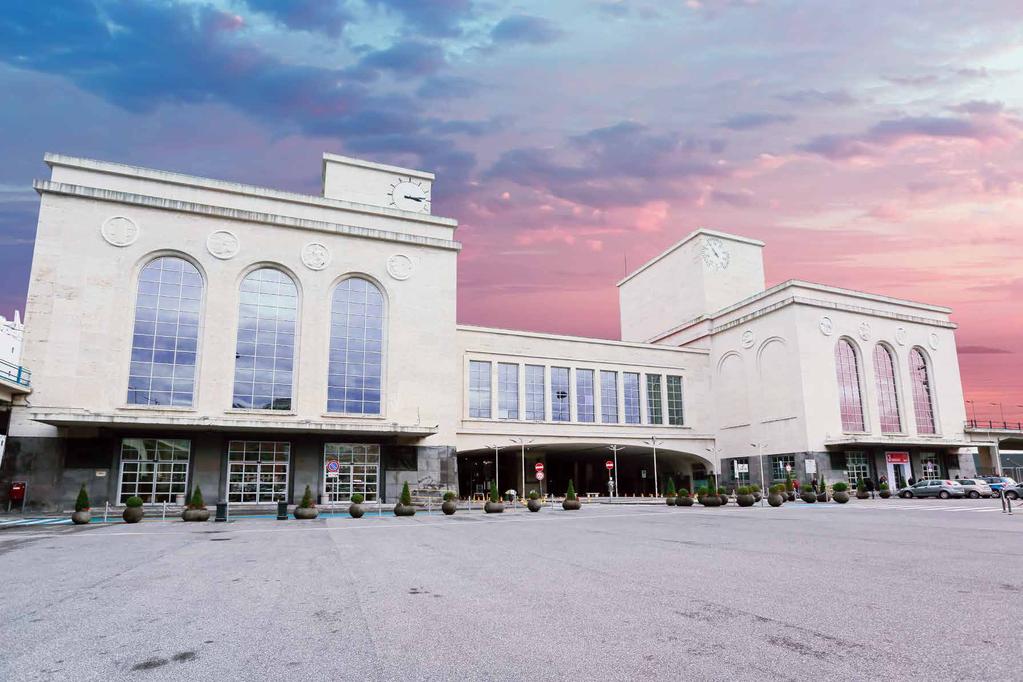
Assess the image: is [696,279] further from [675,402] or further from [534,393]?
[534,393]

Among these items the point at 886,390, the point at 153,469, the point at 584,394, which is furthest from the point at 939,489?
the point at 153,469

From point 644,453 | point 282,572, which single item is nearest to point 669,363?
point 644,453

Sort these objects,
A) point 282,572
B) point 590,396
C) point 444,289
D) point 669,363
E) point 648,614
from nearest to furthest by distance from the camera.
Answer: point 648,614
point 282,572
point 444,289
point 590,396
point 669,363

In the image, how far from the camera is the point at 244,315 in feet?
144

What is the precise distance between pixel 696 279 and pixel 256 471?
49344mm

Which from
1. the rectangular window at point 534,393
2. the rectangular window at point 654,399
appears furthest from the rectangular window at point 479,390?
the rectangular window at point 654,399

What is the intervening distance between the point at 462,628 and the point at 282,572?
246 inches

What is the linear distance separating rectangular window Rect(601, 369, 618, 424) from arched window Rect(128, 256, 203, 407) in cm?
3363

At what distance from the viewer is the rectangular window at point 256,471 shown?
→ 4169cm

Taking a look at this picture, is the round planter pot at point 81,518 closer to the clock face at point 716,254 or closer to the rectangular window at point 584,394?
the rectangular window at point 584,394

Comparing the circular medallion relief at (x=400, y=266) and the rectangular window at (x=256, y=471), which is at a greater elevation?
the circular medallion relief at (x=400, y=266)

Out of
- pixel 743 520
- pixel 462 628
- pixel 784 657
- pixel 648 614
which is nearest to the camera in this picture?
pixel 784 657

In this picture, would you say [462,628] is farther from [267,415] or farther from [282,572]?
[267,415]

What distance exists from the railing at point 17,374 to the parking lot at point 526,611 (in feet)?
78.2
